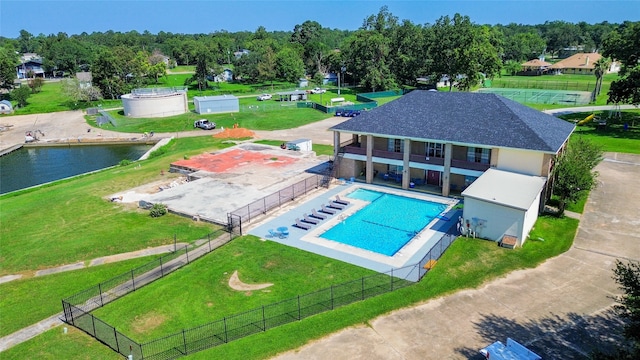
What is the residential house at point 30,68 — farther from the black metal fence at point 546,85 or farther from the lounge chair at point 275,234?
the lounge chair at point 275,234

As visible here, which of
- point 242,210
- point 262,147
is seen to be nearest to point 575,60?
point 262,147

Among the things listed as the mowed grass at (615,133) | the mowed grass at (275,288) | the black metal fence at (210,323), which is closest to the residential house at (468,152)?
the mowed grass at (275,288)

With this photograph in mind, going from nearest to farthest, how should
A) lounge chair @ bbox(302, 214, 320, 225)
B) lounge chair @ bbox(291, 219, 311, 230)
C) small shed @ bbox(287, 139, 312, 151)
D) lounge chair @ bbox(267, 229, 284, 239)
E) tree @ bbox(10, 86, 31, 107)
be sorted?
1. lounge chair @ bbox(267, 229, 284, 239)
2. lounge chair @ bbox(291, 219, 311, 230)
3. lounge chair @ bbox(302, 214, 320, 225)
4. small shed @ bbox(287, 139, 312, 151)
5. tree @ bbox(10, 86, 31, 107)

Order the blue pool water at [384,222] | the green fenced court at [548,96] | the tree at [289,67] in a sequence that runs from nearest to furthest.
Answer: the blue pool water at [384,222], the green fenced court at [548,96], the tree at [289,67]

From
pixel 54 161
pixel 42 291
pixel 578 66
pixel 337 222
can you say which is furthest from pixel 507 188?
pixel 578 66

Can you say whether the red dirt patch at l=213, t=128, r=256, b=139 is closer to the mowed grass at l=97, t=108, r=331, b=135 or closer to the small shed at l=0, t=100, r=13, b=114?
the mowed grass at l=97, t=108, r=331, b=135

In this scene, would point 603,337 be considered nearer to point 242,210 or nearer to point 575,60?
point 242,210

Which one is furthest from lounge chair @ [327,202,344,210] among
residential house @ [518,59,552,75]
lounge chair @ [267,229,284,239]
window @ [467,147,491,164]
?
residential house @ [518,59,552,75]
